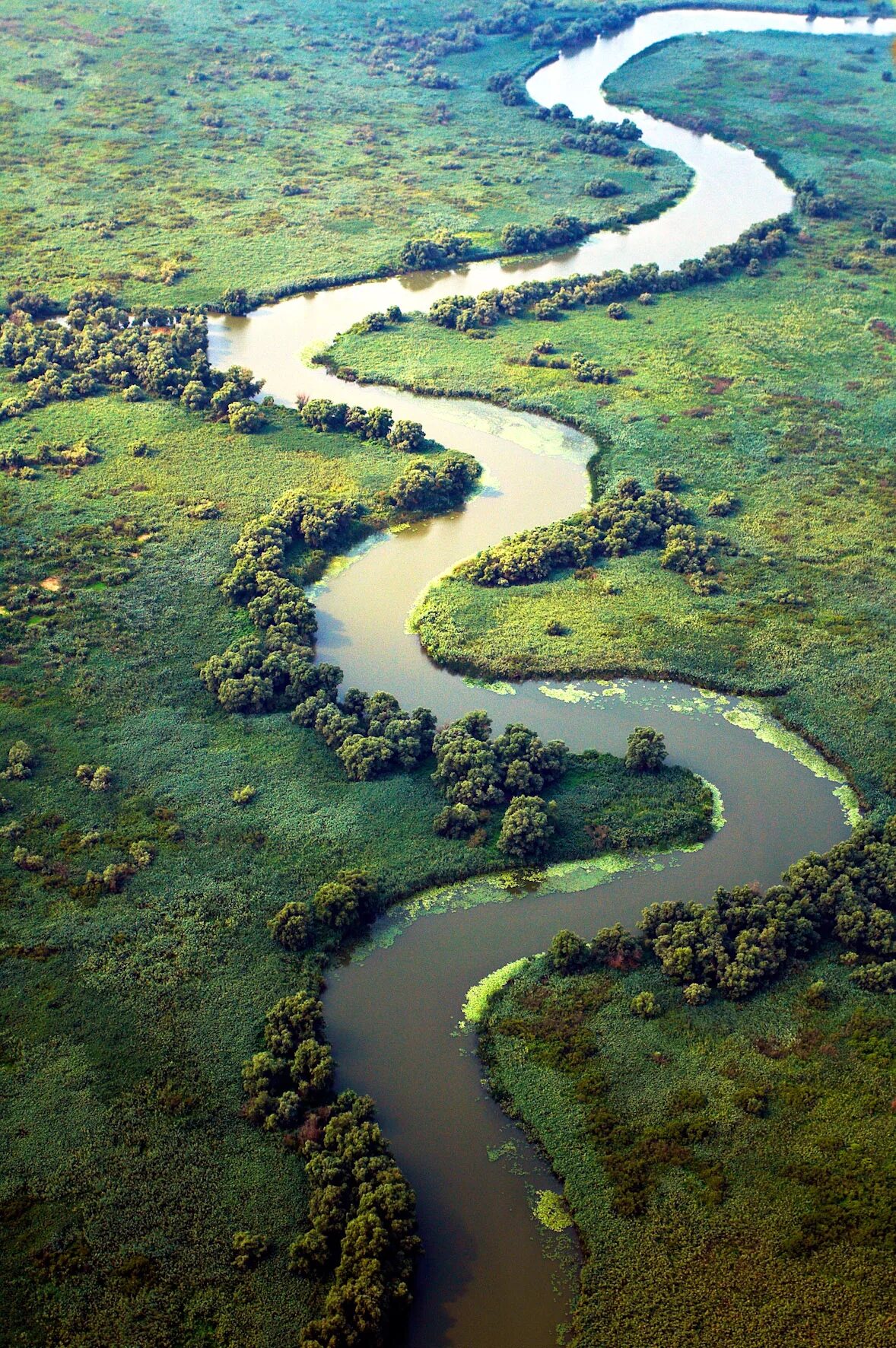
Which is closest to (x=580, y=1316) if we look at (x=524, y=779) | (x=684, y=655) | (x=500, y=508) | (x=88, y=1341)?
(x=88, y=1341)

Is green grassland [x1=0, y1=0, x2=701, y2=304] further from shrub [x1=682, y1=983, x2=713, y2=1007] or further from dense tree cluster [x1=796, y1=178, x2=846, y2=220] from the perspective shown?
shrub [x1=682, y1=983, x2=713, y2=1007]

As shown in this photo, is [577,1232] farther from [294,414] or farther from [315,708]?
[294,414]

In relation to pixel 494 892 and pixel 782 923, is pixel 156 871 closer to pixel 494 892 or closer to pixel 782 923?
pixel 494 892

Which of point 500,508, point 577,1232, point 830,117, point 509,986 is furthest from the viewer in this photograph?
point 830,117

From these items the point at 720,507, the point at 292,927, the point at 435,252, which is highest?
the point at 435,252

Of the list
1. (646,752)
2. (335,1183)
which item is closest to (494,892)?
(646,752)

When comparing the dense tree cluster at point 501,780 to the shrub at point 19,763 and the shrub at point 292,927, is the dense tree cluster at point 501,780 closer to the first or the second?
the shrub at point 292,927
